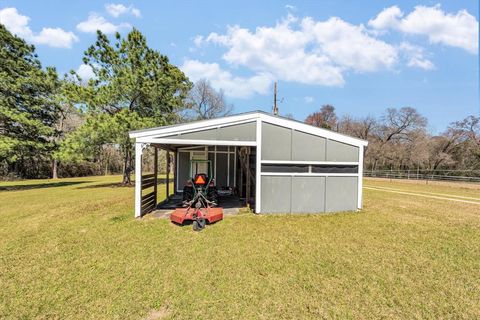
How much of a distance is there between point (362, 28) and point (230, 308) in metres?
12.2

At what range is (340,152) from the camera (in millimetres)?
6816

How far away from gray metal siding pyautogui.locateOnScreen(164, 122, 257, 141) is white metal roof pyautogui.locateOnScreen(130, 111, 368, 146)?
102mm

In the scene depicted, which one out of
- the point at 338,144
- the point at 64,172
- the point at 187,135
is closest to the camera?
the point at 187,135

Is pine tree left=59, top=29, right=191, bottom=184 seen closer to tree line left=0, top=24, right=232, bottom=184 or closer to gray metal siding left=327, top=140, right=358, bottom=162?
tree line left=0, top=24, right=232, bottom=184

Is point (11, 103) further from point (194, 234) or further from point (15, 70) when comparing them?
point (194, 234)

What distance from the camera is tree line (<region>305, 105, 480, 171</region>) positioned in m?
22.8

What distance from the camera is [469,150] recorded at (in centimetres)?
2245

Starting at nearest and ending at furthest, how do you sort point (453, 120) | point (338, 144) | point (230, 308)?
point (230, 308), point (338, 144), point (453, 120)

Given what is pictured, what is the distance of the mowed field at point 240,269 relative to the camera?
2500mm

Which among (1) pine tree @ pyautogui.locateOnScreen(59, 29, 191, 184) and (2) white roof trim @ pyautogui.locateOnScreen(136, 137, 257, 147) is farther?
(1) pine tree @ pyautogui.locateOnScreen(59, 29, 191, 184)

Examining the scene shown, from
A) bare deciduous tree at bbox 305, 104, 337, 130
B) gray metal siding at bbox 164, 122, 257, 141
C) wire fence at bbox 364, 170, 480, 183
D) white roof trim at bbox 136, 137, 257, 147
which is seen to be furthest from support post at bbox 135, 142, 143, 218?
bare deciduous tree at bbox 305, 104, 337, 130

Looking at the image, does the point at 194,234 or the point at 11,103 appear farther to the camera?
the point at 11,103

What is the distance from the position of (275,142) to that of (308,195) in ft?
6.31

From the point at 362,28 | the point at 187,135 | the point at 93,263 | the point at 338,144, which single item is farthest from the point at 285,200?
the point at 362,28
